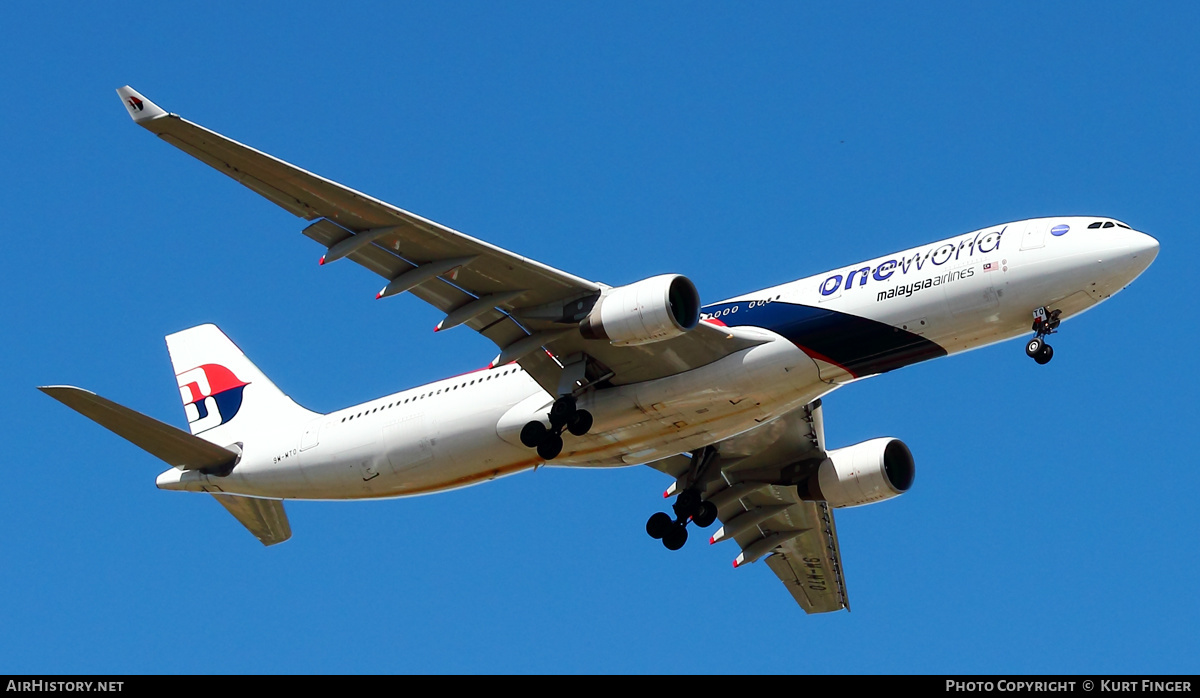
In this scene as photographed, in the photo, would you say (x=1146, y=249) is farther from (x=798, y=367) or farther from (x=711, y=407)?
(x=711, y=407)

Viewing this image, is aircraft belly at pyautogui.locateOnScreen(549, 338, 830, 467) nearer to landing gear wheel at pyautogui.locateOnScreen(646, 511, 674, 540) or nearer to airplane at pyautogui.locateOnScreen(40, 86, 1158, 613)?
airplane at pyautogui.locateOnScreen(40, 86, 1158, 613)

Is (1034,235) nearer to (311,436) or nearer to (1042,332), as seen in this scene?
(1042,332)

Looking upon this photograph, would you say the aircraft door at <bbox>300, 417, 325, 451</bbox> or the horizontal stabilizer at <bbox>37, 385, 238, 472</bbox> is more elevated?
the aircraft door at <bbox>300, 417, 325, 451</bbox>

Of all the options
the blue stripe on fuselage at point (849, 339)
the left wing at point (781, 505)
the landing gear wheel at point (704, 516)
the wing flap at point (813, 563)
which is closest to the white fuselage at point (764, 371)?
the blue stripe on fuselage at point (849, 339)

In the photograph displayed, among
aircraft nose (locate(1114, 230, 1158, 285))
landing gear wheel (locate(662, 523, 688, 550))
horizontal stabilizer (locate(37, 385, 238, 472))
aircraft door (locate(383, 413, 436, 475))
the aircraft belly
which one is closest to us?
aircraft nose (locate(1114, 230, 1158, 285))

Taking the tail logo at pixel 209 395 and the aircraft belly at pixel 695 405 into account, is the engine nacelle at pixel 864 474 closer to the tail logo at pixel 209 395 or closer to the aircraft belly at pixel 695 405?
the aircraft belly at pixel 695 405

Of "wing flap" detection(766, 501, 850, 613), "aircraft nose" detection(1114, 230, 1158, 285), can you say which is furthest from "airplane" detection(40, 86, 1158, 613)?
"wing flap" detection(766, 501, 850, 613)

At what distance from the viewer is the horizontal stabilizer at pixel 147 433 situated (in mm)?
30281

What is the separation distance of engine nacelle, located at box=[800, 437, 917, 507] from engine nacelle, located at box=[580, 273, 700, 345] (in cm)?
818

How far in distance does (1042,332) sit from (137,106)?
1795 centimetres

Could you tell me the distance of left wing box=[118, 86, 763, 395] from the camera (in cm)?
2694

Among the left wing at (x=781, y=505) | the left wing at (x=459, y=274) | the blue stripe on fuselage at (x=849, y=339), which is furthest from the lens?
the left wing at (x=781, y=505)

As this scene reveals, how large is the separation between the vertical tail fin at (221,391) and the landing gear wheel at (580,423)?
8.49 metres
